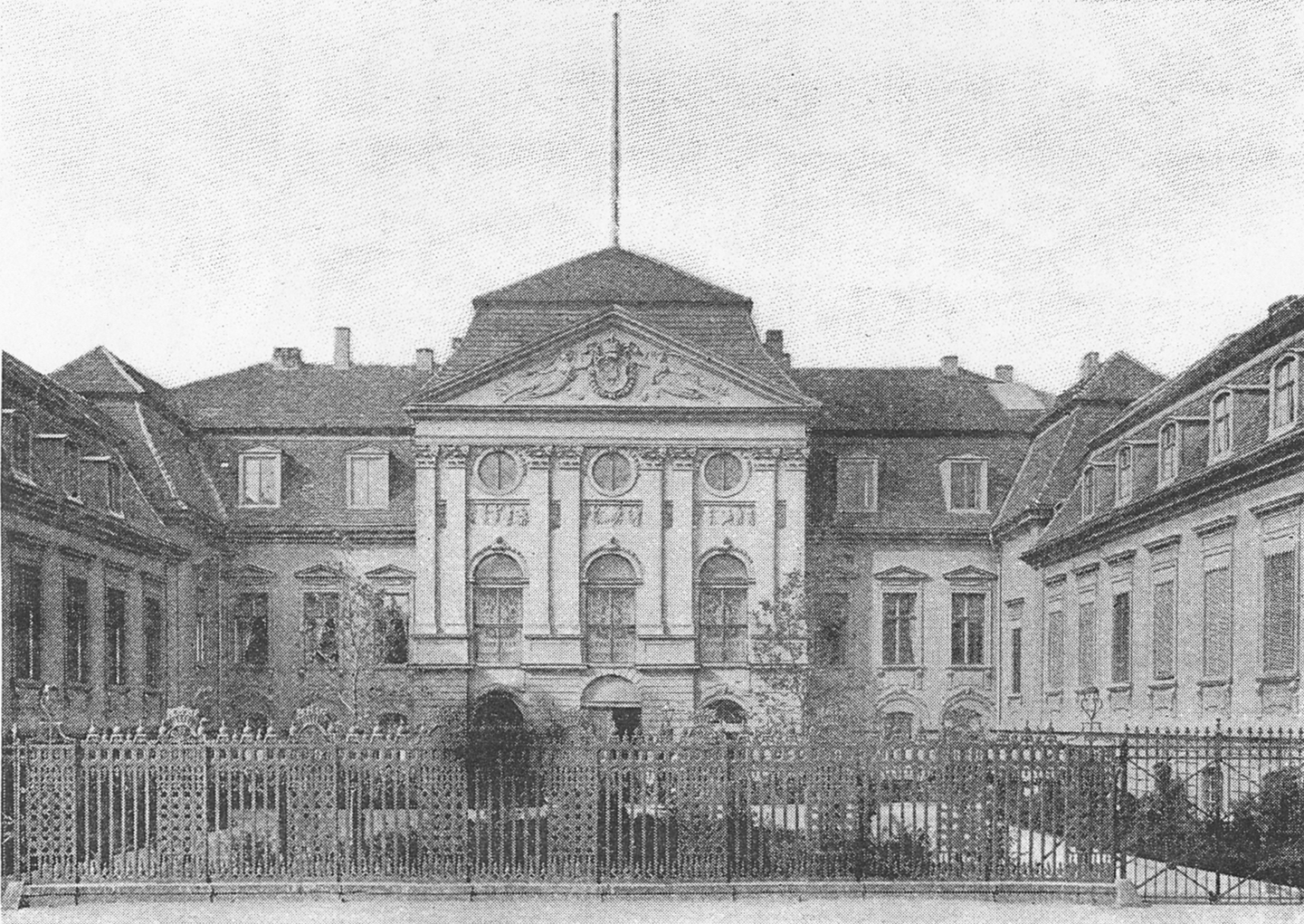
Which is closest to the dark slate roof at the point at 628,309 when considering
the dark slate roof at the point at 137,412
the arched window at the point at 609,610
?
the arched window at the point at 609,610

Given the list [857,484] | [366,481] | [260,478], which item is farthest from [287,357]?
[857,484]

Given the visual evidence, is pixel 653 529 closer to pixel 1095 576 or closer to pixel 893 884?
pixel 1095 576

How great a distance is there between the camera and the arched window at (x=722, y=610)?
38031 millimetres

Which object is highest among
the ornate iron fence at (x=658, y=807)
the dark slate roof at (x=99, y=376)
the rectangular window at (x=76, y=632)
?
the dark slate roof at (x=99, y=376)

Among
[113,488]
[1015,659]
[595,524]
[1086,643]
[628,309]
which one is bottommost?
[1015,659]

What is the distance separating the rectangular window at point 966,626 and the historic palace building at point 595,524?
0.22 ft

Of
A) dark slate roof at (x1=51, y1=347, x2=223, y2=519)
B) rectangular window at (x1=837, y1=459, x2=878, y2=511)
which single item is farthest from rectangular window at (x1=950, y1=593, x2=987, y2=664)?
dark slate roof at (x1=51, y1=347, x2=223, y2=519)

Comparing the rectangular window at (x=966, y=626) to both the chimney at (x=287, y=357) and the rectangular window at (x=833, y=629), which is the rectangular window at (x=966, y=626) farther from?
the chimney at (x=287, y=357)

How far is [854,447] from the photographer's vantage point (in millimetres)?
41344

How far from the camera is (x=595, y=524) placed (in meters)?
38.1

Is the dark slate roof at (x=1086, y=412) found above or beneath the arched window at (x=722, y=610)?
above

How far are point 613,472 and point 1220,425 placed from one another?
55.9 feet

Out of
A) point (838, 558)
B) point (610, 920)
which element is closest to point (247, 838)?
point (610, 920)

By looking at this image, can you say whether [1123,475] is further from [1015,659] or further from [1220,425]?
[1015,659]
